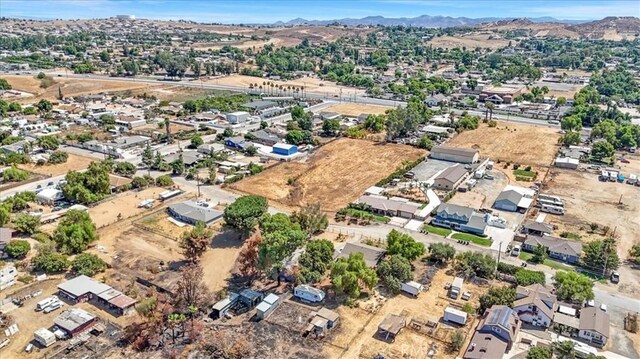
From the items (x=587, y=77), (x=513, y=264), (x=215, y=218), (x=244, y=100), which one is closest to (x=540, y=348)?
(x=513, y=264)

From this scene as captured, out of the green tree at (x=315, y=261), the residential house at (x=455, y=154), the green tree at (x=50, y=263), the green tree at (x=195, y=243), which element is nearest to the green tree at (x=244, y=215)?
the green tree at (x=195, y=243)

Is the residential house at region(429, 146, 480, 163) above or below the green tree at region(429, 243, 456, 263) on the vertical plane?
above

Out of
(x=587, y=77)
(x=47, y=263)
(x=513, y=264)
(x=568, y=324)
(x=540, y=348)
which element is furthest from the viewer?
(x=587, y=77)

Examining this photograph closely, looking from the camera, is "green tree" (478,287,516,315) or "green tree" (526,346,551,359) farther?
"green tree" (478,287,516,315)

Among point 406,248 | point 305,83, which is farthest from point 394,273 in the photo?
point 305,83

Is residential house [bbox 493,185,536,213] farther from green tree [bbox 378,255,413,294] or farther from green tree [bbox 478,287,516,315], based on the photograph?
green tree [bbox 378,255,413,294]

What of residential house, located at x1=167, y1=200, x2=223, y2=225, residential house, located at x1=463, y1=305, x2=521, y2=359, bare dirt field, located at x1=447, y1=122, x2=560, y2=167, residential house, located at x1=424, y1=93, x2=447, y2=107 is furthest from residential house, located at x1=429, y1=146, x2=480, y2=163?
residential house, located at x1=424, y1=93, x2=447, y2=107

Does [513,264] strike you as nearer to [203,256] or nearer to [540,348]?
[540,348]
